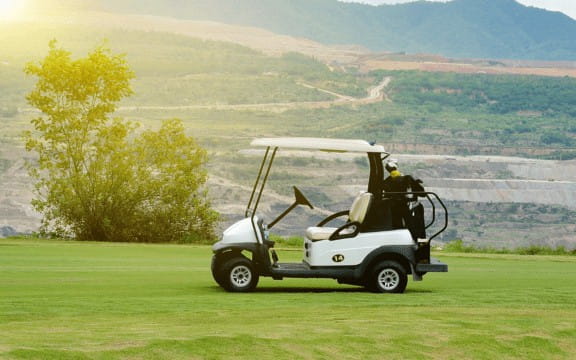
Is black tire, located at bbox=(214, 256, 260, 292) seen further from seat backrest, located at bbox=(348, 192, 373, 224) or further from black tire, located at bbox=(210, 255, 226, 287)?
seat backrest, located at bbox=(348, 192, 373, 224)

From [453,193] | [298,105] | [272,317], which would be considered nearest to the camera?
[272,317]

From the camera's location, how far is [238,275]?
17.4 metres

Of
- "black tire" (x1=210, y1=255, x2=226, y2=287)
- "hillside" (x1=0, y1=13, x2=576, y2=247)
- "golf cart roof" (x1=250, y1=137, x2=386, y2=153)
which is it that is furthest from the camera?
"hillside" (x1=0, y1=13, x2=576, y2=247)

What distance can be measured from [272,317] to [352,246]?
13.3 feet

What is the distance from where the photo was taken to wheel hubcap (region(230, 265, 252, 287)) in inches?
685

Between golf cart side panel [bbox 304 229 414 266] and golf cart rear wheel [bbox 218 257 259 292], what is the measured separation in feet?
3.20

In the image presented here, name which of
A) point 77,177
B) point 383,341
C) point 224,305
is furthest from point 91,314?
point 77,177

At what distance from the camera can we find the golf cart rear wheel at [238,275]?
17.4 m

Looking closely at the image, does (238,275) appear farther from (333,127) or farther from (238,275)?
(333,127)

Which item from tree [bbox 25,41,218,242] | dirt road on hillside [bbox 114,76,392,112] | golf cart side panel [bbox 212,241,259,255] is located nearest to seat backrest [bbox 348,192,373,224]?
golf cart side panel [bbox 212,241,259,255]

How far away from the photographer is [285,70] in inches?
7840

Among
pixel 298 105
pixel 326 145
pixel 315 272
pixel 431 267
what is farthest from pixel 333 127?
pixel 326 145

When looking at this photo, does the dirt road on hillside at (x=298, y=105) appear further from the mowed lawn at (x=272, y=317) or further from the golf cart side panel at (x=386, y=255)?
the golf cart side panel at (x=386, y=255)

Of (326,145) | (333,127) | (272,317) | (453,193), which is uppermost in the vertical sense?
(333,127)
